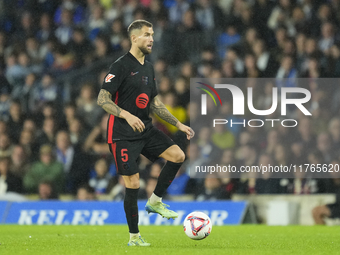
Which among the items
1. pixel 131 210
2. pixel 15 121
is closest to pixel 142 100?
pixel 131 210

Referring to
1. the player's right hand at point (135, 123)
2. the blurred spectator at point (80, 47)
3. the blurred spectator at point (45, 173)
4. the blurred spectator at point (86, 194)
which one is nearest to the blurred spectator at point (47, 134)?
the blurred spectator at point (45, 173)

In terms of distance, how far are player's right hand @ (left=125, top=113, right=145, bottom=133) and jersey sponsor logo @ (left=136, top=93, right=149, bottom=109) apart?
0.36 metres

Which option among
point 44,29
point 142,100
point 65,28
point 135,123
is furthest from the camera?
point 44,29

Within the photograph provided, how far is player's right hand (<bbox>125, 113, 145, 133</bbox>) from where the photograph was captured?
590 centimetres

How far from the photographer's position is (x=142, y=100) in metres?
6.31

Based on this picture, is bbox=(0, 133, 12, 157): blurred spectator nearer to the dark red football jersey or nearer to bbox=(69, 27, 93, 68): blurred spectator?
bbox=(69, 27, 93, 68): blurred spectator

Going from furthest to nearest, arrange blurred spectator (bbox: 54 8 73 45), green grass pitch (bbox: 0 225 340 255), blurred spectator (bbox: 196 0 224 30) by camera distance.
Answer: blurred spectator (bbox: 54 8 73 45), blurred spectator (bbox: 196 0 224 30), green grass pitch (bbox: 0 225 340 255)

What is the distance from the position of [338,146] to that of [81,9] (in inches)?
261

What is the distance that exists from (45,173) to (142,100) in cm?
561

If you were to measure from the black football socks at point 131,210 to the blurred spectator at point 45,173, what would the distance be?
5.36m

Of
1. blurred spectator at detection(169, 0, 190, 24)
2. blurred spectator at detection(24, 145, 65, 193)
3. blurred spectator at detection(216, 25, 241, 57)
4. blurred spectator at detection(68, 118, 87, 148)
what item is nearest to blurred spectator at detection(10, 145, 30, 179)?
blurred spectator at detection(24, 145, 65, 193)

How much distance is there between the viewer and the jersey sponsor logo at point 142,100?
6.29 meters

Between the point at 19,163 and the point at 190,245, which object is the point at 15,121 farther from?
the point at 190,245

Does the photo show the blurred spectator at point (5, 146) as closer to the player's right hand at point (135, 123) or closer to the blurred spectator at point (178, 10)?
the blurred spectator at point (178, 10)
